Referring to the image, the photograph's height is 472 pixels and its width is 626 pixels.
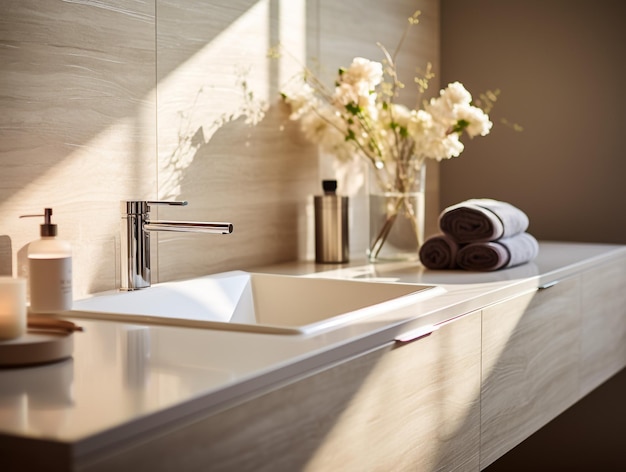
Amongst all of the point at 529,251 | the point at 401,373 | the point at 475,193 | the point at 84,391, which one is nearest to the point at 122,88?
the point at 401,373

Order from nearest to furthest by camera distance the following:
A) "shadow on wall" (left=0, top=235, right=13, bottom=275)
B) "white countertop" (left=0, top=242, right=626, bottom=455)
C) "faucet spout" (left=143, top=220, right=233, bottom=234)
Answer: "white countertop" (left=0, top=242, right=626, bottom=455) → "shadow on wall" (left=0, top=235, right=13, bottom=275) → "faucet spout" (left=143, top=220, right=233, bottom=234)

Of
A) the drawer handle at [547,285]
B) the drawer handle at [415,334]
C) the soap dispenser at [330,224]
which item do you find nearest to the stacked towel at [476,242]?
the drawer handle at [547,285]

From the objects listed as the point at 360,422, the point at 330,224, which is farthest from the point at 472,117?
A: the point at 360,422

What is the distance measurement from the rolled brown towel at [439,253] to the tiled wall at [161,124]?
0.37 meters

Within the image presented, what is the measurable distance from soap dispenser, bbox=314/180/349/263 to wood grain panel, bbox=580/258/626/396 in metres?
0.62

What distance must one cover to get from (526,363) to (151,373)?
3.53 ft

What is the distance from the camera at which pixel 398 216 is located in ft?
7.59

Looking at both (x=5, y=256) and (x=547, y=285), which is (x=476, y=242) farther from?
(x=5, y=256)

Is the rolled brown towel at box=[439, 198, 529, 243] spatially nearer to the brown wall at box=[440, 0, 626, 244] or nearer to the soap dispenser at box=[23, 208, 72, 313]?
the brown wall at box=[440, 0, 626, 244]

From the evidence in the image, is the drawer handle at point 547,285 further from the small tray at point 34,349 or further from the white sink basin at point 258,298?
the small tray at point 34,349

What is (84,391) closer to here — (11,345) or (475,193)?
(11,345)

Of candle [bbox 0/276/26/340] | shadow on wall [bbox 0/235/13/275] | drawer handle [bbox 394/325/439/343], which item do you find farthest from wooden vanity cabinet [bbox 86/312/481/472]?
shadow on wall [bbox 0/235/13/275]

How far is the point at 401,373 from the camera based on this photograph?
4.53 feet

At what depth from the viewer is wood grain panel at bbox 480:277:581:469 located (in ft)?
5.64
